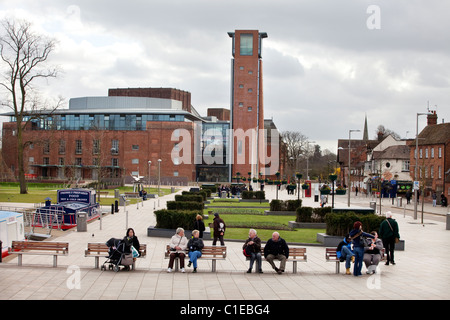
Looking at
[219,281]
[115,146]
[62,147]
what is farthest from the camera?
[62,147]

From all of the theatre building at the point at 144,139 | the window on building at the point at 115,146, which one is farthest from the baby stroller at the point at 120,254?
the window on building at the point at 115,146

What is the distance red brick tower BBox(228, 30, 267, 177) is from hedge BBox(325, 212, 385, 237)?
79989 mm

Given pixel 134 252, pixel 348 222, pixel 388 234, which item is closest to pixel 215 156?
pixel 348 222

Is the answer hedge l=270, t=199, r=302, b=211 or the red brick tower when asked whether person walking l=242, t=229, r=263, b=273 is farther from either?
the red brick tower

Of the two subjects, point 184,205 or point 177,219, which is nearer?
point 177,219

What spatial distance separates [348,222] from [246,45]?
84616mm

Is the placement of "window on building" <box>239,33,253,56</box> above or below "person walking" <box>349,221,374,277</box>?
above

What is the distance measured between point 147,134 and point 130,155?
5.40 m

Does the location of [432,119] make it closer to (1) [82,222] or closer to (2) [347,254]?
(1) [82,222]

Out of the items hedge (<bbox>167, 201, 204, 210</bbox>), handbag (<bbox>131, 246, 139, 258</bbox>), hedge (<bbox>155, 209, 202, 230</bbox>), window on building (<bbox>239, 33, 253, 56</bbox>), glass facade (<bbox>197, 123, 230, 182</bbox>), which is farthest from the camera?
glass facade (<bbox>197, 123, 230, 182</bbox>)

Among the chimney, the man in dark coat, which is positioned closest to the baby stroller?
the man in dark coat

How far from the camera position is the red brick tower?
336ft

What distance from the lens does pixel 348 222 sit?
73.0 ft
